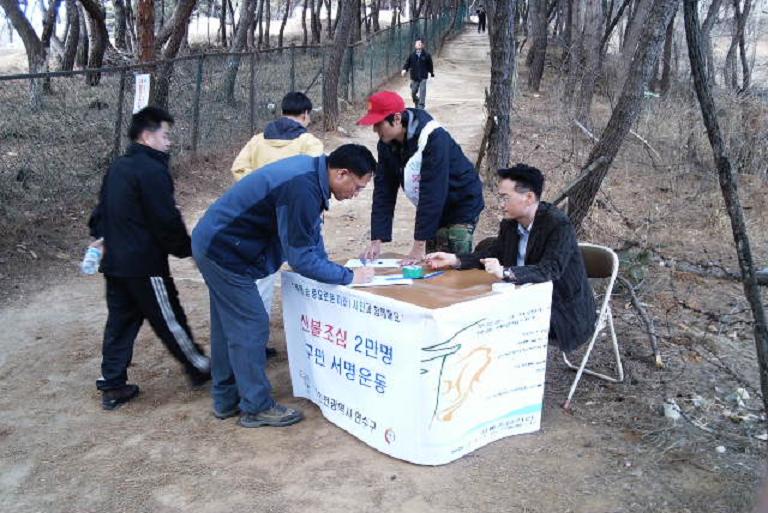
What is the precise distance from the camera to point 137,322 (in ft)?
14.3

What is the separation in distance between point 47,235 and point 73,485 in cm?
453

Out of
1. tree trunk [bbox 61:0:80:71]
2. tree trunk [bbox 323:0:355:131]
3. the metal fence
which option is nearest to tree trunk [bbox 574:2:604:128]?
tree trunk [bbox 323:0:355:131]

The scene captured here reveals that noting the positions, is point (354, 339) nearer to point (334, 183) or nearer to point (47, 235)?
point (334, 183)

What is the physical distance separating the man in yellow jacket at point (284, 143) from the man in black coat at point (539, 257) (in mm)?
1226

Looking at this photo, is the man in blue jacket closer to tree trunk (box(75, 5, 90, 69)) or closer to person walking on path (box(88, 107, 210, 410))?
person walking on path (box(88, 107, 210, 410))

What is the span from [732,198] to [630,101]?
12.1 ft

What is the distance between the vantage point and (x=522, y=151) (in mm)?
13102

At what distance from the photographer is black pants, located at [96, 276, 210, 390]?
4152mm

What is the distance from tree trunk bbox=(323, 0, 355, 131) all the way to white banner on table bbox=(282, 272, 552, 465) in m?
10.7

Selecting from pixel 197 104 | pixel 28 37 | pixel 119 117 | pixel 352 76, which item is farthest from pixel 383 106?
pixel 352 76

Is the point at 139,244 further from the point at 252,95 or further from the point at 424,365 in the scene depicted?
the point at 252,95

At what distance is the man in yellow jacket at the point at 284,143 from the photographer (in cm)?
486

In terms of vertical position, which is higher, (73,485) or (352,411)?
(352,411)

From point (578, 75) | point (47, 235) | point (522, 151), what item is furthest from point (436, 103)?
point (47, 235)
